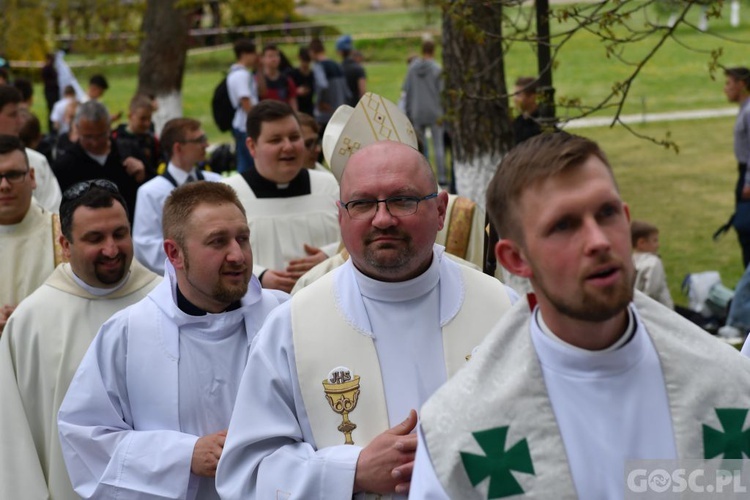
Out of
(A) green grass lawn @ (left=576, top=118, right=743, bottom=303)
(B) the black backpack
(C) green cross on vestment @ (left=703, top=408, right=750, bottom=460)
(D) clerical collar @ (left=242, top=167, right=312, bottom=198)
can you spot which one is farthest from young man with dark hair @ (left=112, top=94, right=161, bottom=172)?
(C) green cross on vestment @ (left=703, top=408, right=750, bottom=460)

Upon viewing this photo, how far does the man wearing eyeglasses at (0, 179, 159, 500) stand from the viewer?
500 cm

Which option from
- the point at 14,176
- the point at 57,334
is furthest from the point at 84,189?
the point at 14,176

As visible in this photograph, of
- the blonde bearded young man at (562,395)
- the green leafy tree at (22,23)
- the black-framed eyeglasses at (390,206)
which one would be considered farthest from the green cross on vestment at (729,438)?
the green leafy tree at (22,23)

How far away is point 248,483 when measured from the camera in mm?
3582

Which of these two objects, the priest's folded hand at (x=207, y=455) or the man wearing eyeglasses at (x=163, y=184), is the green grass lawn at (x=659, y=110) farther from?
the priest's folded hand at (x=207, y=455)

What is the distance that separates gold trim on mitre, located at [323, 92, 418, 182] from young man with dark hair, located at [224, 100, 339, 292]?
1.84 meters

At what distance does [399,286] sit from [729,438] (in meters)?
1.31

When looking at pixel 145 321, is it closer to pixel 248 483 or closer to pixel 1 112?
pixel 248 483

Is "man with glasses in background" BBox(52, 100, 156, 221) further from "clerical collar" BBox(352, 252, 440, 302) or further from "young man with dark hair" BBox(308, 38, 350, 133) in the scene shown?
"young man with dark hair" BBox(308, 38, 350, 133)

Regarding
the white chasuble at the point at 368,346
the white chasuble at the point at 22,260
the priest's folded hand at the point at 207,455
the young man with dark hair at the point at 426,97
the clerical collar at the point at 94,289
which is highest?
the white chasuble at the point at 368,346

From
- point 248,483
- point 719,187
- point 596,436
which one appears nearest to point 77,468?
point 248,483

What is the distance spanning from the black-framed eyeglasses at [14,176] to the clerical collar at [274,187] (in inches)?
51.5

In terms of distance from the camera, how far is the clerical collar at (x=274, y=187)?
22.9 ft

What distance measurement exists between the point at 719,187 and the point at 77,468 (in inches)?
605
